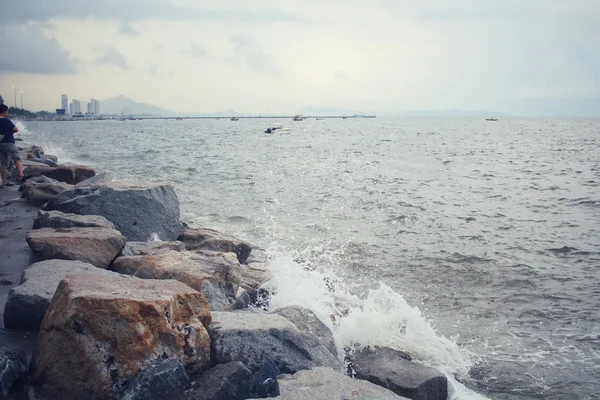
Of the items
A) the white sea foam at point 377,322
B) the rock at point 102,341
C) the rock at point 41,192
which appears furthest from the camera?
the rock at point 41,192

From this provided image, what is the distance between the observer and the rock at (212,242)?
856 cm

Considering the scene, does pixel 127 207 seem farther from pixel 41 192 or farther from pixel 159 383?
pixel 159 383

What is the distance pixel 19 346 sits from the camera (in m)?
4.29

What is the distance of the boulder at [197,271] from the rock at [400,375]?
1650 millimetres

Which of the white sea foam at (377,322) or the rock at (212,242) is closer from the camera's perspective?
the white sea foam at (377,322)

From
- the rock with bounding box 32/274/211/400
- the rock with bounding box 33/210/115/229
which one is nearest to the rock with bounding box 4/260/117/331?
the rock with bounding box 32/274/211/400

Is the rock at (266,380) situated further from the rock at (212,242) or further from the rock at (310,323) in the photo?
the rock at (212,242)

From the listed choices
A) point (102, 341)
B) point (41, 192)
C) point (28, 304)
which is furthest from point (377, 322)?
point (41, 192)

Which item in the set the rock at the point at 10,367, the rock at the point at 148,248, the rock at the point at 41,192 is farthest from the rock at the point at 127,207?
the rock at the point at 10,367

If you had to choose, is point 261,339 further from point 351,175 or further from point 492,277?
point 351,175

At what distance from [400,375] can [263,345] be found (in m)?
1.65

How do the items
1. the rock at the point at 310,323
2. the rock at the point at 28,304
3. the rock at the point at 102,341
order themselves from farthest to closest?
the rock at the point at 310,323 → the rock at the point at 28,304 → the rock at the point at 102,341

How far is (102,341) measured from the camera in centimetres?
369

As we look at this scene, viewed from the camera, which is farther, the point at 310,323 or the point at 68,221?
the point at 68,221
